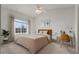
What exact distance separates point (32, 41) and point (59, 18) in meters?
0.71

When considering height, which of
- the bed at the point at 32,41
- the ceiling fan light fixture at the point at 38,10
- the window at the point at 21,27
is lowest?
the bed at the point at 32,41

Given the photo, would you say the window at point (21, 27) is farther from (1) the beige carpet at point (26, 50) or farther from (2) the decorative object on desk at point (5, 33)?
(1) the beige carpet at point (26, 50)

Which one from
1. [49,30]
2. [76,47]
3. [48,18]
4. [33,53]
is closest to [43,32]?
[49,30]

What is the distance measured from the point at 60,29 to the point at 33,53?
27.6 inches

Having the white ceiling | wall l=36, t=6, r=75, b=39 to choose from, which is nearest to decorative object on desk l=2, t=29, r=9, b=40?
the white ceiling

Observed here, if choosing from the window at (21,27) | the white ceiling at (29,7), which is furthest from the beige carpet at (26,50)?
the white ceiling at (29,7)

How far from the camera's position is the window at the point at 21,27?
1.81 meters

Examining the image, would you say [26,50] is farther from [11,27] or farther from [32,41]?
[11,27]

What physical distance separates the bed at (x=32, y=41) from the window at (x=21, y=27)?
10 centimetres

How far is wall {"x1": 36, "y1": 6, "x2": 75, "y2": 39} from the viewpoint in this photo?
5.72 ft

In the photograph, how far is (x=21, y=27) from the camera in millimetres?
1866

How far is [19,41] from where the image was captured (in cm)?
182
